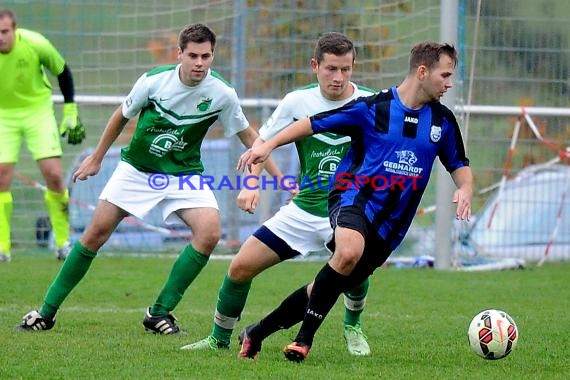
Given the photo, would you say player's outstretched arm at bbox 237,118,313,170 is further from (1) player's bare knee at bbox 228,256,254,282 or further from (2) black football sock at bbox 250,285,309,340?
(2) black football sock at bbox 250,285,309,340

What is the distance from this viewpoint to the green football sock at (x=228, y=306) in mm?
6711

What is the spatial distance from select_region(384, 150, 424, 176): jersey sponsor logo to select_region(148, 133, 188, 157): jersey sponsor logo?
1.76 m

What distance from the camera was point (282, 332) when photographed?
7727mm

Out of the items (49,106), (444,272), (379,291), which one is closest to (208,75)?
(379,291)

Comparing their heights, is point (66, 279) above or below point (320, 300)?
below

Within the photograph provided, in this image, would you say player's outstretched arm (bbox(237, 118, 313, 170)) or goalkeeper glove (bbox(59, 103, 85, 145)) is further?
goalkeeper glove (bbox(59, 103, 85, 145))

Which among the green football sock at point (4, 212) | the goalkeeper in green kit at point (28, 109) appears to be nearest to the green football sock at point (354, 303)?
the goalkeeper in green kit at point (28, 109)

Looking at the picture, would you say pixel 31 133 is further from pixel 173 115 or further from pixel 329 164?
pixel 329 164

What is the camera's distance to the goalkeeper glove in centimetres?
997

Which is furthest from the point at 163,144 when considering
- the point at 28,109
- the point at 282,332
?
the point at 28,109

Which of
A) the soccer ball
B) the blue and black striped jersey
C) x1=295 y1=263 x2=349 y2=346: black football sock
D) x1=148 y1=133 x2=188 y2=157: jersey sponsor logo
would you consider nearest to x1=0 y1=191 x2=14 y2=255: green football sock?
x1=148 y1=133 x2=188 y2=157: jersey sponsor logo

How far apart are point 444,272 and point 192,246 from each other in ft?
15.7

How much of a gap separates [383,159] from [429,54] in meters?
0.59

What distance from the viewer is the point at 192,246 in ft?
24.8
